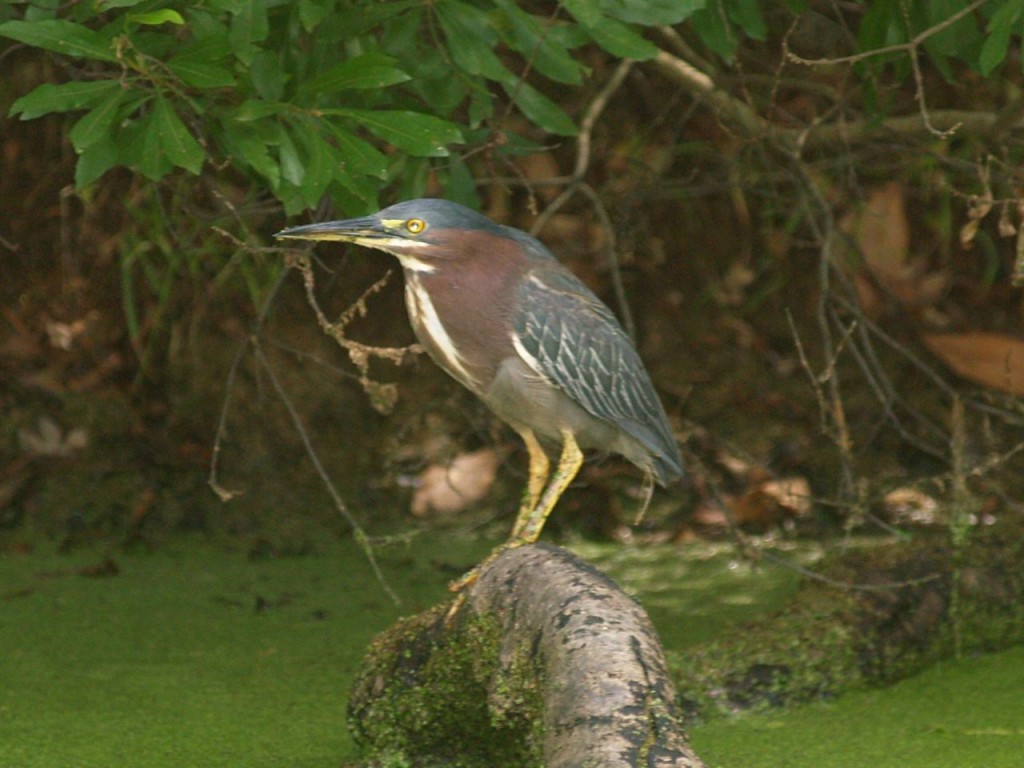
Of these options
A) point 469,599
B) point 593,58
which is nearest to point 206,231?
point 593,58

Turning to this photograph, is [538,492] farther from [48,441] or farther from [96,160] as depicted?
[48,441]

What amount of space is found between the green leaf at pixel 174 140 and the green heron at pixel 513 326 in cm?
20

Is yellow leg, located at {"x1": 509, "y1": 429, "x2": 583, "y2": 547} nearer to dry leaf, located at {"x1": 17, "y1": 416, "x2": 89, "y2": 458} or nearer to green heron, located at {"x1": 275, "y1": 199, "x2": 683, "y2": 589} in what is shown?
green heron, located at {"x1": 275, "y1": 199, "x2": 683, "y2": 589}

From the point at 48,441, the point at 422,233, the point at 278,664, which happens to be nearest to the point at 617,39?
the point at 422,233

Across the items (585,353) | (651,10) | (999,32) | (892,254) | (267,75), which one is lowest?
(892,254)

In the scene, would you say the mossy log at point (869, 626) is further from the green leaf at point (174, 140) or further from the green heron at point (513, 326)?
the green leaf at point (174, 140)

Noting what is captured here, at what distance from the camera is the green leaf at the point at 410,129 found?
2381 millimetres

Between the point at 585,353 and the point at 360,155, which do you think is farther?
the point at 585,353

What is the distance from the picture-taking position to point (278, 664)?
10.5ft

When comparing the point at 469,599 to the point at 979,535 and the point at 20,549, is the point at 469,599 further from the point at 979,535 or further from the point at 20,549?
the point at 20,549

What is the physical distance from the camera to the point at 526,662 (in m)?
2.19

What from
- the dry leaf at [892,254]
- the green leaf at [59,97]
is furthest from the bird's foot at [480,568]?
the dry leaf at [892,254]

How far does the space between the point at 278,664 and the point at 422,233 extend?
3.87 ft

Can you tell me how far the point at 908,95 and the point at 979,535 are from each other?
6.02 feet
